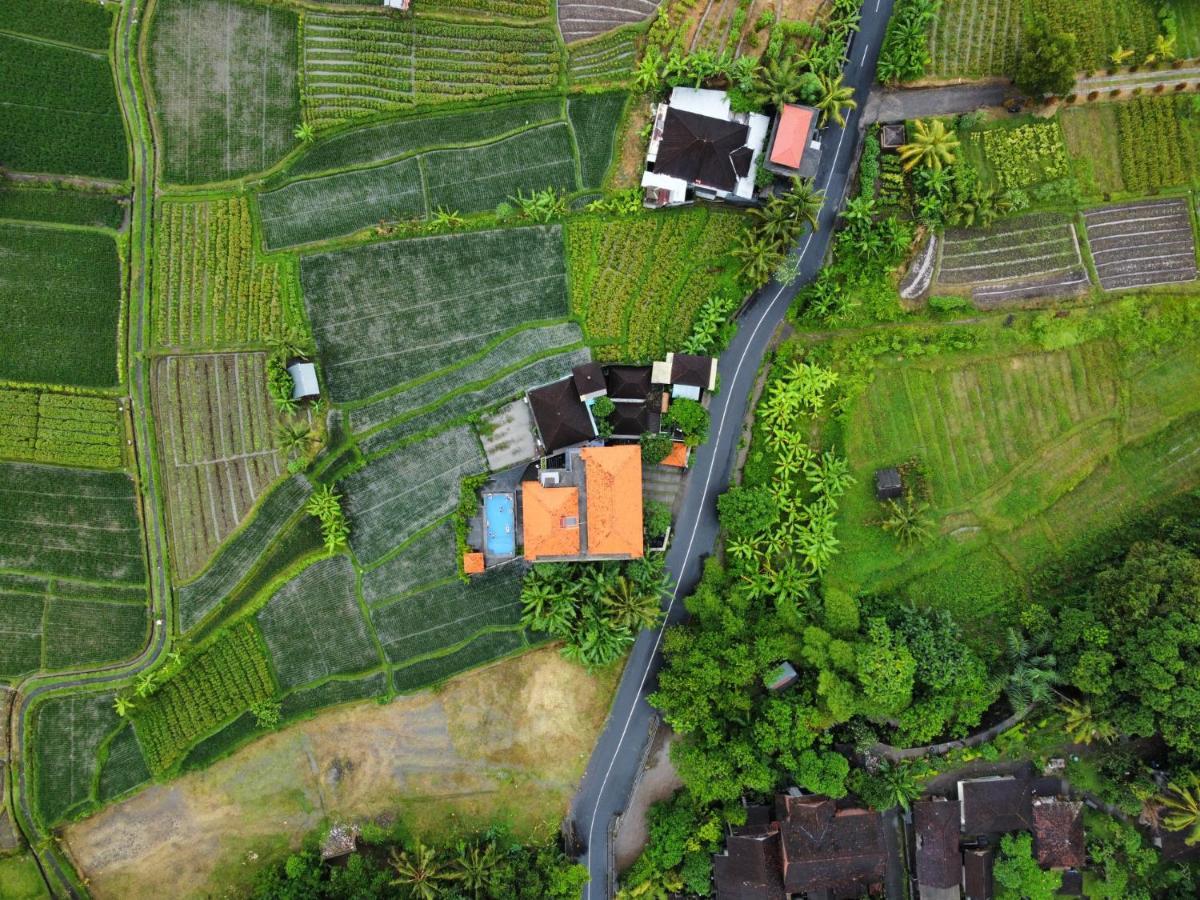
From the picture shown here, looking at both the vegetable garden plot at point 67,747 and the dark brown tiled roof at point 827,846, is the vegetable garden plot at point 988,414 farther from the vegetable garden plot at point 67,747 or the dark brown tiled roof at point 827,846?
the vegetable garden plot at point 67,747

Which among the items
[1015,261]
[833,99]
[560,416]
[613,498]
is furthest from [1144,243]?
[560,416]

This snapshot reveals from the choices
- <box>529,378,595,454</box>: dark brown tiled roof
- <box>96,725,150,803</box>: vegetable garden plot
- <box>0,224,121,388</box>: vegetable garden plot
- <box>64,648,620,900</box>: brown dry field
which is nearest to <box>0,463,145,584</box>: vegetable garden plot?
<box>0,224,121,388</box>: vegetable garden plot

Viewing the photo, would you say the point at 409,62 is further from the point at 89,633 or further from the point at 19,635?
the point at 19,635

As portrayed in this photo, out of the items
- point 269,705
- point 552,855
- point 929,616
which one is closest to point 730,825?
point 552,855

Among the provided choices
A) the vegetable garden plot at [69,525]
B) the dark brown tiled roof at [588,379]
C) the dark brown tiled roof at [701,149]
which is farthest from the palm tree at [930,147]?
the vegetable garden plot at [69,525]

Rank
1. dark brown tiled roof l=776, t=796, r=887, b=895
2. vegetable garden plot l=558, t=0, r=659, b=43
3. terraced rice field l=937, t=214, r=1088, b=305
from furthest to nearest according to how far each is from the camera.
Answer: terraced rice field l=937, t=214, r=1088, b=305 → vegetable garden plot l=558, t=0, r=659, b=43 → dark brown tiled roof l=776, t=796, r=887, b=895

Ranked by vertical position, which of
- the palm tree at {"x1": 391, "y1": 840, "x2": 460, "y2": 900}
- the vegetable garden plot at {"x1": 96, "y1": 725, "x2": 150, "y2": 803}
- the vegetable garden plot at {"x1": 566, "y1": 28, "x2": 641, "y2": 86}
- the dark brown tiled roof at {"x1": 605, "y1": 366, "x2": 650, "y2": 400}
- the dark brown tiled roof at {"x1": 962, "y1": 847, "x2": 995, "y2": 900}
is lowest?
the dark brown tiled roof at {"x1": 962, "y1": 847, "x2": 995, "y2": 900}

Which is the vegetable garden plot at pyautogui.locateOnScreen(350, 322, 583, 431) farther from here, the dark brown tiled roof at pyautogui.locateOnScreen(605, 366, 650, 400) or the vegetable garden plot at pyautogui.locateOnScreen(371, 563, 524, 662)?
the vegetable garden plot at pyautogui.locateOnScreen(371, 563, 524, 662)
